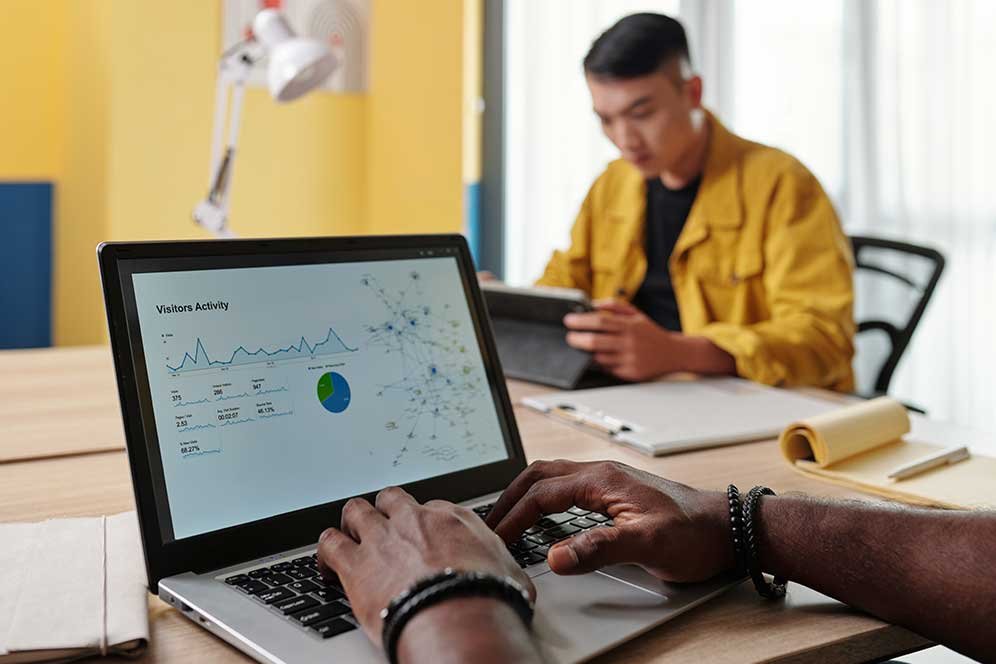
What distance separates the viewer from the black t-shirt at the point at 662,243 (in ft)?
7.04

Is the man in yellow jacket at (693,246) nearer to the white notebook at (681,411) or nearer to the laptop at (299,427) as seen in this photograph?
the white notebook at (681,411)

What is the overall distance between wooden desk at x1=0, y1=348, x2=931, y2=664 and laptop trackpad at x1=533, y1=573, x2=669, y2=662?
1 cm

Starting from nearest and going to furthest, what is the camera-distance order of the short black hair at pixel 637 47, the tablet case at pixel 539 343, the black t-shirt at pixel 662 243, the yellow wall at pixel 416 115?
the tablet case at pixel 539 343 < the short black hair at pixel 637 47 < the black t-shirt at pixel 662 243 < the yellow wall at pixel 416 115

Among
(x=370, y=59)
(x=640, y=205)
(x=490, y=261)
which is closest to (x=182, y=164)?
(x=370, y=59)

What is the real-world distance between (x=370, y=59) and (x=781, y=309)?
2547 mm

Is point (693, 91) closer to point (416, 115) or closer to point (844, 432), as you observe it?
point (844, 432)

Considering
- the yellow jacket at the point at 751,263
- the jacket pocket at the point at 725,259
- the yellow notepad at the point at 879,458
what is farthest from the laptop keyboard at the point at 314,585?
the jacket pocket at the point at 725,259

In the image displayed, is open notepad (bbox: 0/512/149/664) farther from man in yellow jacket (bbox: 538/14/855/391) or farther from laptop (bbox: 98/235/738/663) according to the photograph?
man in yellow jacket (bbox: 538/14/855/391)

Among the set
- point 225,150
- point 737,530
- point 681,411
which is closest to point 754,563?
point 737,530

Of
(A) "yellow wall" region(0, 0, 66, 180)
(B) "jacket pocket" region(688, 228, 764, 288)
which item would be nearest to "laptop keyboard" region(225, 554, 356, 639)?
(B) "jacket pocket" region(688, 228, 764, 288)

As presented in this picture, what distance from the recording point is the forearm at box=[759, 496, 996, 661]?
69 cm

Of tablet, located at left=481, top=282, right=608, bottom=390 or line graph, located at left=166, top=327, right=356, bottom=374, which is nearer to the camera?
line graph, located at left=166, top=327, right=356, bottom=374

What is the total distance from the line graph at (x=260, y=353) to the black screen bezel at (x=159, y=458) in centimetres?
4

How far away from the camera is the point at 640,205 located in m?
2.19
